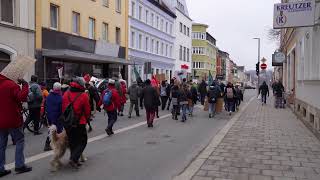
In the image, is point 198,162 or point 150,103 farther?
point 150,103

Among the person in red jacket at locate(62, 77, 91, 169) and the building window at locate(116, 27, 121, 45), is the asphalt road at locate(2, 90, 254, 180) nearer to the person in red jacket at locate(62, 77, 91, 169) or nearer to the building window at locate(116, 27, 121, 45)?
the person in red jacket at locate(62, 77, 91, 169)

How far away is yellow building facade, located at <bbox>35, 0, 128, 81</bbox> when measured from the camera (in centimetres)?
2467

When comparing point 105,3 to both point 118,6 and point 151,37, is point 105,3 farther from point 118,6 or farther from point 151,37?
point 151,37

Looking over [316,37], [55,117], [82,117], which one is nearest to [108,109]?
[55,117]

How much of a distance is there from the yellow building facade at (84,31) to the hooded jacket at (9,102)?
55.2ft

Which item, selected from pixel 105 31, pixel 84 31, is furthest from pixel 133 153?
pixel 105 31

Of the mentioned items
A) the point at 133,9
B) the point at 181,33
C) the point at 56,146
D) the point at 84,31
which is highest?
the point at 181,33

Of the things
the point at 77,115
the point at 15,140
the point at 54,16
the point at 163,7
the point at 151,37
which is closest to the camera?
the point at 15,140

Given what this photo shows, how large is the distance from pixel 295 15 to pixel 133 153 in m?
5.28

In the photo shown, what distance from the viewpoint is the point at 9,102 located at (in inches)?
294

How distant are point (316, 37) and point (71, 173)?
9.10m

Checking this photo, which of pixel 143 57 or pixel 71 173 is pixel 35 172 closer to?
pixel 71 173

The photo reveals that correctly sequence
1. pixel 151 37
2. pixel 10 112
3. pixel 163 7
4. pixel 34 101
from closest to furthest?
pixel 10 112, pixel 34 101, pixel 151 37, pixel 163 7

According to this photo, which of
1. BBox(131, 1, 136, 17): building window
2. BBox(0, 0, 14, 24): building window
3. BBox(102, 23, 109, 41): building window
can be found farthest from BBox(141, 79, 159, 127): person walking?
BBox(131, 1, 136, 17): building window
